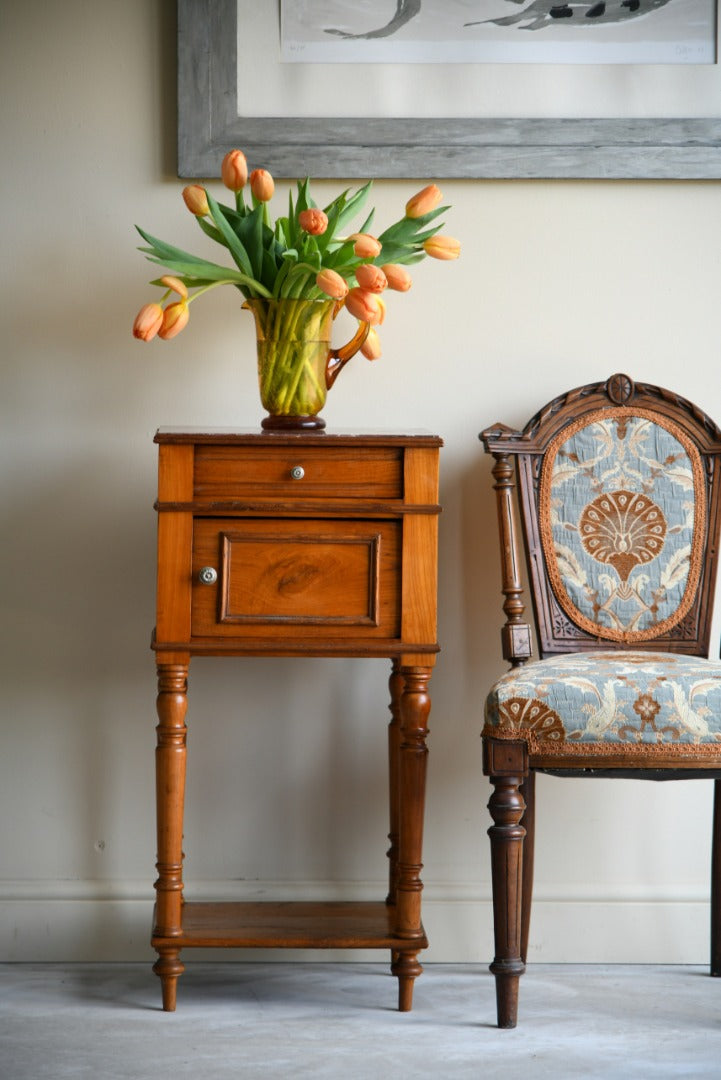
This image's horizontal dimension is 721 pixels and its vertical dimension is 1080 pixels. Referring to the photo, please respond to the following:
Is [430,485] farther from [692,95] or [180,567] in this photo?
[692,95]

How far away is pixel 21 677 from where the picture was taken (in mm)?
2318

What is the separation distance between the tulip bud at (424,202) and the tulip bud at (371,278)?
0.19 meters

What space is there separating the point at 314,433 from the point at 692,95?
3.70 feet

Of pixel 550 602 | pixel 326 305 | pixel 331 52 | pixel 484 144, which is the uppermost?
pixel 331 52

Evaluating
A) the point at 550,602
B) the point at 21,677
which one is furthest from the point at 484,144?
the point at 21,677

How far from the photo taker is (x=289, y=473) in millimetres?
1885

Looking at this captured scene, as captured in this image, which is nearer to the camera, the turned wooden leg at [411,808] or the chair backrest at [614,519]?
the turned wooden leg at [411,808]

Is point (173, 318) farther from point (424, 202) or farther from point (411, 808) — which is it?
point (411, 808)

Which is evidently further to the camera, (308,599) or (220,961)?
(220,961)

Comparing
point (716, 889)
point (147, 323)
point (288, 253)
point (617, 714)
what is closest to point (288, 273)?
point (288, 253)

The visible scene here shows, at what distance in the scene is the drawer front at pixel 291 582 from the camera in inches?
73.5

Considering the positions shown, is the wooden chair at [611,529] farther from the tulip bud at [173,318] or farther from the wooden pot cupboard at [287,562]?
the tulip bud at [173,318]

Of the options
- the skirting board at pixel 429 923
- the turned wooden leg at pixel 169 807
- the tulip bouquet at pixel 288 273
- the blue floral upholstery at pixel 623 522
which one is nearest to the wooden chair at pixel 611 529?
the blue floral upholstery at pixel 623 522

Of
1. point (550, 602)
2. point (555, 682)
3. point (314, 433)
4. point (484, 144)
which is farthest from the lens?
point (484, 144)
